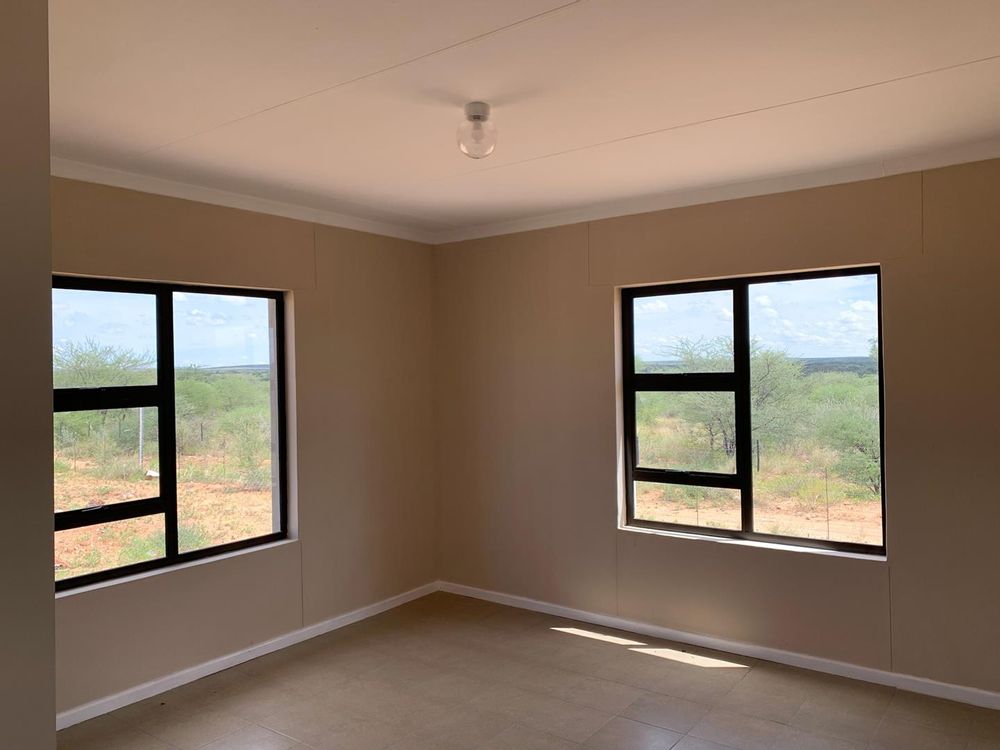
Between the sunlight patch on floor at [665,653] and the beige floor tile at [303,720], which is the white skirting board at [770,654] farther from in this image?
the beige floor tile at [303,720]

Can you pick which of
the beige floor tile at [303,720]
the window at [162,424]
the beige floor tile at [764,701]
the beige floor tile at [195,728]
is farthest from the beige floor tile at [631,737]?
the window at [162,424]

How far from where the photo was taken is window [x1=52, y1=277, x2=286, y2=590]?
3535 mm

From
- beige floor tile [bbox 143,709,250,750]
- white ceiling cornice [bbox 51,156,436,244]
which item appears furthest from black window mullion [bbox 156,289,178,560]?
beige floor tile [bbox 143,709,250,750]

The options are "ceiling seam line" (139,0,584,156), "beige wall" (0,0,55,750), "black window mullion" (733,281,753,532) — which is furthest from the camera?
"black window mullion" (733,281,753,532)

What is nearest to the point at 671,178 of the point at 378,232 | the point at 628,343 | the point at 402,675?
the point at 628,343

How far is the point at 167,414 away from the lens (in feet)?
12.9

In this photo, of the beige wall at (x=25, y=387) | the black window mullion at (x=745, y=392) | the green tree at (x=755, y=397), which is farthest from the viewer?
the black window mullion at (x=745, y=392)

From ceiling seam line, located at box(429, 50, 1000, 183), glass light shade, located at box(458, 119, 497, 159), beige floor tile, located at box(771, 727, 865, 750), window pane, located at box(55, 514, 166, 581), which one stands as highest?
ceiling seam line, located at box(429, 50, 1000, 183)

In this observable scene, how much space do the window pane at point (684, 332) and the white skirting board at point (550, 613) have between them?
1.62 meters

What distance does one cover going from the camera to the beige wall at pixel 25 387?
4.56 feet

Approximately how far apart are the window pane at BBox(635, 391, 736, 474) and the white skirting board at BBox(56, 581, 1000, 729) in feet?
3.33

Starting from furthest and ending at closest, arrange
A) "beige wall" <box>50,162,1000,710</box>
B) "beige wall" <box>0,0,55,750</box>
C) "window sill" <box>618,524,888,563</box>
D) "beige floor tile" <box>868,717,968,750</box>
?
"window sill" <box>618,524,888,563</box> → "beige wall" <box>50,162,1000,710</box> → "beige floor tile" <box>868,717,968,750</box> → "beige wall" <box>0,0,55,750</box>

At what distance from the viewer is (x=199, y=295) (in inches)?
162

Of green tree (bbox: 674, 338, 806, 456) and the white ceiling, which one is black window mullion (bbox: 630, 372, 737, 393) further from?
the white ceiling
